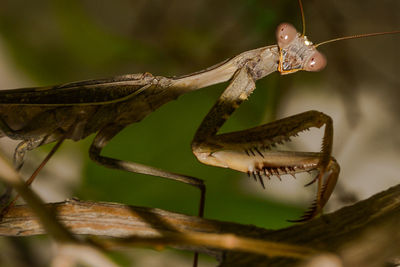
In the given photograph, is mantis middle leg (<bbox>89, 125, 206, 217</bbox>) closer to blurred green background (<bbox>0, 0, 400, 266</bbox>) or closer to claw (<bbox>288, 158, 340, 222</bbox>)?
blurred green background (<bbox>0, 0, 400, 266</bbox>)

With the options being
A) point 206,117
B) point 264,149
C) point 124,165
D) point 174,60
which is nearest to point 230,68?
point 206,117

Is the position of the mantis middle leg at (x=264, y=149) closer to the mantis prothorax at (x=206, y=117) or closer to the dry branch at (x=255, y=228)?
the mantis prothorax at (x=206, y=117)

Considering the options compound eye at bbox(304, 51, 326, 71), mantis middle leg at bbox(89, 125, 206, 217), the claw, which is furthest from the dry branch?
compound eye at bbox(304, 51, 326, 71)

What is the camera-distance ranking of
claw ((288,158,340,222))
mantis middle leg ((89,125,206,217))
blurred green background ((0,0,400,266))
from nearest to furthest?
1. claw ((288,158,340,222))
2. mantis middle leg ((89,125,206,217))
3. blurred green background ((0,0,400,266))

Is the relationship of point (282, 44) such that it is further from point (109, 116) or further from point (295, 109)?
point (295, 109)

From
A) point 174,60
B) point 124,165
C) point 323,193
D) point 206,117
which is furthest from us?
point 174,60

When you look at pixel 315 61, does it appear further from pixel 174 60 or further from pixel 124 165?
pixel 174 60

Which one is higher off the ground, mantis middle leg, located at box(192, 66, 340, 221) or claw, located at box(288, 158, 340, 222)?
mantis middle leg, located at box(192, 66, 340, 221)

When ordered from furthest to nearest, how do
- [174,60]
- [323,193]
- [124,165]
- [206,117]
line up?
[174,60]
[124,165]
[206,117]
[323,193]
